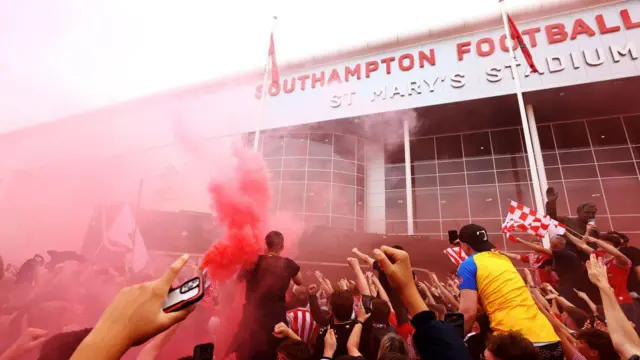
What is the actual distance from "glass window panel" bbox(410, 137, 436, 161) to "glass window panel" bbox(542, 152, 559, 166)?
16.9 ft

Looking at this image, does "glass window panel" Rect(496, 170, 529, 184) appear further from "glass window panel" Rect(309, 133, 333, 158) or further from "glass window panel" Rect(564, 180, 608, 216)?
"glass window panel" Rect(309, 133, 333, 158)

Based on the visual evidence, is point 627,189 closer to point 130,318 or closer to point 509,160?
point 509,160

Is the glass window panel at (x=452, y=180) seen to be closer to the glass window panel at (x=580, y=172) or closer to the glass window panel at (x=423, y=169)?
the glass window panel at (x=423, y=169)

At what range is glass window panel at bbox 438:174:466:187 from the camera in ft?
54.2

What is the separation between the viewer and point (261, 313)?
3340 millimetres

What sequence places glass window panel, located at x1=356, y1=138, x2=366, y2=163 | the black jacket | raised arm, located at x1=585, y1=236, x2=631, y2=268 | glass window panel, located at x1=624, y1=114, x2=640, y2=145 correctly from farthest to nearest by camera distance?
1. glass window panel, located at x1=356, y1=138, x2=366, y2=163
2. glass window panel, located at x1=624, y1=114, x2=640, y2=145
3. raised arm, located at x1=585, y1=236, x2=631, y2=268
4. the black jacket

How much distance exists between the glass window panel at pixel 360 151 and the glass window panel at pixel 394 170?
137 cm

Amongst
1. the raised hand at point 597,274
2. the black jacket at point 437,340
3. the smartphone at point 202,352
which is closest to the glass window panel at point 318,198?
the raised hand at point 597,274

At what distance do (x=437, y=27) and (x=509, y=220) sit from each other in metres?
12.2

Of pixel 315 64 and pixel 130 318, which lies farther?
pixel 315 64

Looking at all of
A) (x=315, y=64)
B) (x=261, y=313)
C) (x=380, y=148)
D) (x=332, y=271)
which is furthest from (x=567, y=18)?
(x=261, y=313)

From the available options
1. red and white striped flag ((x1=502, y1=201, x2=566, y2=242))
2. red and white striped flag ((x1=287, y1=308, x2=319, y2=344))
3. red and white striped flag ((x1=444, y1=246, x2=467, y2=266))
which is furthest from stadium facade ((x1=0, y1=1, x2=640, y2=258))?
red and white striped flag ((x1=444, y1=246, x2=467, y2=266))

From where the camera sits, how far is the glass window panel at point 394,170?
1744cm

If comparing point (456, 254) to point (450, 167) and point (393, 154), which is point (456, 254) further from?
point (393, 154)
